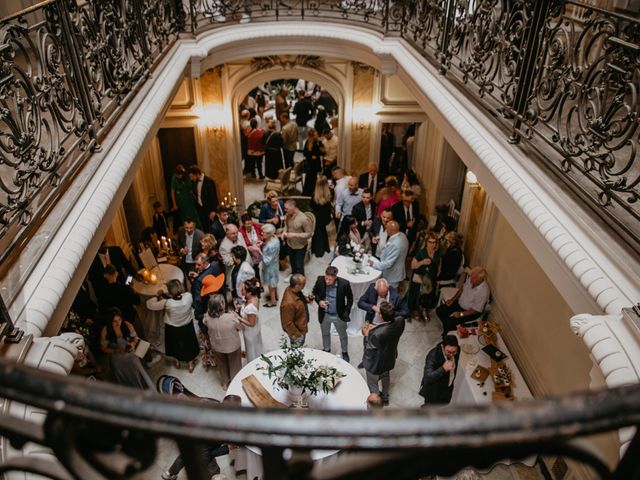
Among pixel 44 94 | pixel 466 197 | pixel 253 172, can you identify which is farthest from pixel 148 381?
pixel 253 172

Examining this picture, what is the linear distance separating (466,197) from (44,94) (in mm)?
7066

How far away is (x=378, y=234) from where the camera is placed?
825 centimetres

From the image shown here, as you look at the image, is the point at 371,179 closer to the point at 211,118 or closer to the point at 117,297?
the point at 211,118

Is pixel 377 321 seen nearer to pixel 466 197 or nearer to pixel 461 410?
pixel 466 197

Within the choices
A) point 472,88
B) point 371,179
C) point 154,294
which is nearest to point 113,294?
point 154,294

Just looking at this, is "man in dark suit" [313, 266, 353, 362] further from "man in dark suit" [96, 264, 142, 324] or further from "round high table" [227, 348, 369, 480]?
"man in dark suit" [96, 264, 142, 324]

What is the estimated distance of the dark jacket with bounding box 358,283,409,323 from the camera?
605cm

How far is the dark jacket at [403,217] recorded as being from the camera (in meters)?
8.20

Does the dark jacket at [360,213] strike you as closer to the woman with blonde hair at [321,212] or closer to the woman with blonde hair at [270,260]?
the woman with blonde hair at [321,212]

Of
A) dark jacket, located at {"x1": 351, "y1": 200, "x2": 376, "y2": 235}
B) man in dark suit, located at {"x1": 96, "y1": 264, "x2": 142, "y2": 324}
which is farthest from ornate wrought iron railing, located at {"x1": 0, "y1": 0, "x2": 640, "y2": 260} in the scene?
dark jacket, located at {"x1": 351, "y1": 200, "x2": 376, "y2": 235}

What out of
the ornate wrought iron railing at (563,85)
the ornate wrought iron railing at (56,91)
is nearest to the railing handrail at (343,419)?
the ornate wrought iron railing at (56,91)

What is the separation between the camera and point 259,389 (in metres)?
5.18

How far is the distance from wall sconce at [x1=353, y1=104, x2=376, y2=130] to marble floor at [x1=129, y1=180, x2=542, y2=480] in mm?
4726

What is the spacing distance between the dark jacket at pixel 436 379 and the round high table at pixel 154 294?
366 cm
